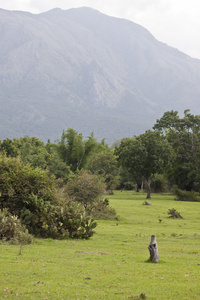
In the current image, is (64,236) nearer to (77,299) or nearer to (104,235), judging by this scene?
(104,235)

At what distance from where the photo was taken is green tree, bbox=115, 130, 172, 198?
5609 centimetres

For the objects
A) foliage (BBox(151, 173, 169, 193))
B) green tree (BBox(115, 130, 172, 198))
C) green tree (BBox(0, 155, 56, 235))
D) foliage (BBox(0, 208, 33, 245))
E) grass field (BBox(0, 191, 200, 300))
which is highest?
green tree (BBox(115, 130, 172, 198))

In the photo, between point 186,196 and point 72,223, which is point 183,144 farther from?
point 72,223

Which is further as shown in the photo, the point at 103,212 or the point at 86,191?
the point at 86,191

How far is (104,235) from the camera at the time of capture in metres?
20.6

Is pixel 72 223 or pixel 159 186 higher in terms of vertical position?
pixel 159 186

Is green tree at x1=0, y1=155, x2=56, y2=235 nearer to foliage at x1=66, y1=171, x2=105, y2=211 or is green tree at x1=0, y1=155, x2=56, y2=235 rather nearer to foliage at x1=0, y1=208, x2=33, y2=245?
foliage at x1=0, y1=208, x2=33, y2=245

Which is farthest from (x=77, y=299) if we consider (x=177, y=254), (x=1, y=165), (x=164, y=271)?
(x=1, y=165)

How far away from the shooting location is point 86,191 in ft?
101

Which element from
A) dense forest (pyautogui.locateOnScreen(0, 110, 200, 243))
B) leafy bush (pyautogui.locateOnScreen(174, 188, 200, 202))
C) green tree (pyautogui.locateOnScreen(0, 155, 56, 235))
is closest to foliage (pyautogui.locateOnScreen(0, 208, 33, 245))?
dense forest (pyautogui.locateOnScreen(0, 110, 200, 243))

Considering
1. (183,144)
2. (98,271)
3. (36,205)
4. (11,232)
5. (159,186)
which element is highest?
(183,144)

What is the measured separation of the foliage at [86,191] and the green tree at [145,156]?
82.1ft

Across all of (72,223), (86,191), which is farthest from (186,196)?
(72,223)

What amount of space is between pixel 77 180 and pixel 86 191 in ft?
5.12
